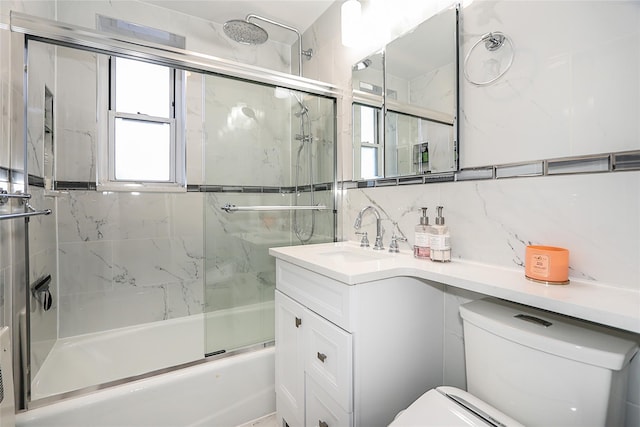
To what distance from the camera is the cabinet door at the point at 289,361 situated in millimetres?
1253

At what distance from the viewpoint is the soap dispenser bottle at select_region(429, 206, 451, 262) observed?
3.82 ft

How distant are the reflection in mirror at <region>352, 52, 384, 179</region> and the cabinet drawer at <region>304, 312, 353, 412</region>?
849 mm

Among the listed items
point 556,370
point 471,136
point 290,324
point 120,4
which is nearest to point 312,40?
point 120,4

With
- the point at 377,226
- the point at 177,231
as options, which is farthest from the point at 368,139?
the point at 177,231

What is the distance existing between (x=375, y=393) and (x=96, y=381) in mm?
1342

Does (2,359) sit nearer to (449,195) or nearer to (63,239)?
(63,239)

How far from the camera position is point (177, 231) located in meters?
2.19

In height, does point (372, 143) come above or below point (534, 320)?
above

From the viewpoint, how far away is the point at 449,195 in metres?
1.23

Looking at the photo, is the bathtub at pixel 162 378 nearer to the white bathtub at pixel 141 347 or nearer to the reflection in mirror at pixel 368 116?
the white bathtub at pixel 141 347

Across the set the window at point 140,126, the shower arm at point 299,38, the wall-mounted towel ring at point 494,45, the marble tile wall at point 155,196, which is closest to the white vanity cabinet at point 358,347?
the marble tile wall at point 155,196

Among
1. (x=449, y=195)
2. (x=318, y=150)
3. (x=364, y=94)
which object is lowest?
(x=449, y=195)

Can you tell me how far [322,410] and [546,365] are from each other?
77 centimetres

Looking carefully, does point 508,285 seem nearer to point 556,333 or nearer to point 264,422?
point 556,333
